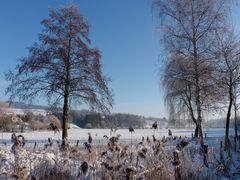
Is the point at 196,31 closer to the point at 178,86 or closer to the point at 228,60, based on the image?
the point at 228,60

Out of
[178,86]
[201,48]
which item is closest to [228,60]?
[201,48]

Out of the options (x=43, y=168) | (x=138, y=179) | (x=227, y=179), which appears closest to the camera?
(x=138, y=179)

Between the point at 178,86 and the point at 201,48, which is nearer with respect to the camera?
the point at 201,48

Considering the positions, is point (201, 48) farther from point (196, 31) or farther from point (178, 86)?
point (178, 86)

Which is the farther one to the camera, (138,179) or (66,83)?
(66,83)

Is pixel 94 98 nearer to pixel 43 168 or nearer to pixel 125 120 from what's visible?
pixel 43 168

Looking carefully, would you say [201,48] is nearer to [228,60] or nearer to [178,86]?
[228,60]

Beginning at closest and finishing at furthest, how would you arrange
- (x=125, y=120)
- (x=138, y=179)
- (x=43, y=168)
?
(x=138, y=179) < (x=43, y=168) < (x=125, y=120)

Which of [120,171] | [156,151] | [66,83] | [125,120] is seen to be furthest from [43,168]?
[125,120]

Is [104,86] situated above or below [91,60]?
below

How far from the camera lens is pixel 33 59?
13.8 metres

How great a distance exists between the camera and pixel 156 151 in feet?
17.3

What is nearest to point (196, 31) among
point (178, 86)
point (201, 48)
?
point (201, 48)

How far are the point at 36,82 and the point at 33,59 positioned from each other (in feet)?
3.57
